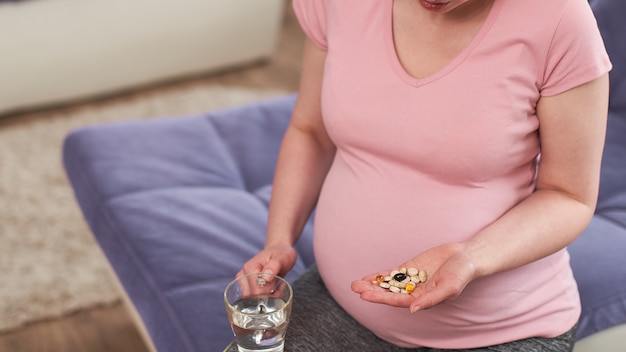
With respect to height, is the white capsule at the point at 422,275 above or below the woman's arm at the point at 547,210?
below

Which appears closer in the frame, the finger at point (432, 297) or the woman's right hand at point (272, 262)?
the finger at point (432, 297)

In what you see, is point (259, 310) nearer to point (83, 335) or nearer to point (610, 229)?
point (610, 229)

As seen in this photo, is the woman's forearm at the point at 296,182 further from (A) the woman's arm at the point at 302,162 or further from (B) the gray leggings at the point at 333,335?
(B) the gray leggings at the point at 333,335

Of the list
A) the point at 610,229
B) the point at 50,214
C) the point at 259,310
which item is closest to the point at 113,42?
the point at 50,214

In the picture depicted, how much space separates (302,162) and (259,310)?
298 mm

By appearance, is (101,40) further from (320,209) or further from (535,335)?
(535,335)

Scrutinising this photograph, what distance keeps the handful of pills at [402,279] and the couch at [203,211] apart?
421 millimetres

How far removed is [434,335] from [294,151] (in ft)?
1.21

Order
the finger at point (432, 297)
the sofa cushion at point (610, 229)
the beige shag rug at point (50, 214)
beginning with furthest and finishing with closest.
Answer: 1. the beige shag rug at point (50, 214)
2. the sofa cushion at point (610, 229)
3. the finger at point (432, 297)

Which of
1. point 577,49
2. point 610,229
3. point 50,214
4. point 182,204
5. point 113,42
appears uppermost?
point 577,49

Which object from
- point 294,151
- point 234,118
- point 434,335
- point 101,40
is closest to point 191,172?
point 234,118

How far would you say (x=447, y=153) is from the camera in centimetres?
113

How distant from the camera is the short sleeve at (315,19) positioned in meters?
1.30

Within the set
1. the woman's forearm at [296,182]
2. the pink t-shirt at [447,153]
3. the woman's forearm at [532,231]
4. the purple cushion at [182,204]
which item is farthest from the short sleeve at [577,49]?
the purple cushion at [182,204]
